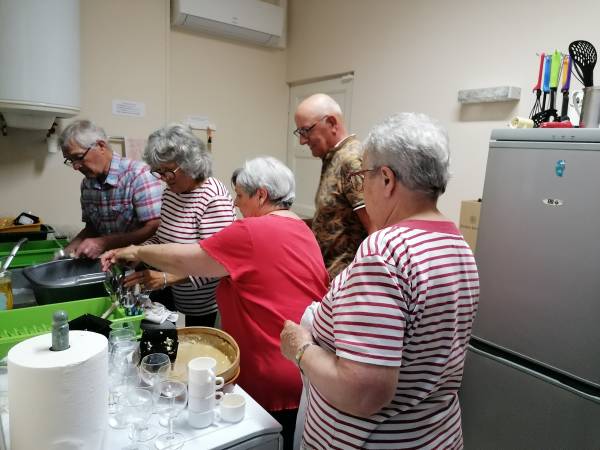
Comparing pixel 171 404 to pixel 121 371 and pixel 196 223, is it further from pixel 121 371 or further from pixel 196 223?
pixel 196 223

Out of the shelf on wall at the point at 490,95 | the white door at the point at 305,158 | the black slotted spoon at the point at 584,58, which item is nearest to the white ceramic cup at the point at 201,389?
the black slotted spoon at the point at 584,58

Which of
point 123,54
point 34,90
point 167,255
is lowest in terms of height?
point 167,255

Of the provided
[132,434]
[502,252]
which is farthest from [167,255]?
[502,252]

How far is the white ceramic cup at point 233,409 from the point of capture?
1021mm

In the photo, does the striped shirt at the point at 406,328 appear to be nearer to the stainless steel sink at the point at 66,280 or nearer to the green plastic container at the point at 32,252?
the stainless steel sink at the point at 66,280

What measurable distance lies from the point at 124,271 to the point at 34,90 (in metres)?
1.43

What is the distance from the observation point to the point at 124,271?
1547 mm

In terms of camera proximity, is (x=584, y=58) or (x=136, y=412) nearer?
(x=136, y=412)

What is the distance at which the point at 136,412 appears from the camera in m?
0.97

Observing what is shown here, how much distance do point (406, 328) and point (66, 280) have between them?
1.18 m

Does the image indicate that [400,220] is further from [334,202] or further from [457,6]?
[457,6]

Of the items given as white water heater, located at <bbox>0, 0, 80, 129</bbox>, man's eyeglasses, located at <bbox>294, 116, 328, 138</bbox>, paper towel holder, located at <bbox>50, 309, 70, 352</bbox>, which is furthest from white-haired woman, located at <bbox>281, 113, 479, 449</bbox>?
white water heater, located at <bbox>0, 0, 80, 129</bbox>

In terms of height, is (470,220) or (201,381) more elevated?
(470,220)

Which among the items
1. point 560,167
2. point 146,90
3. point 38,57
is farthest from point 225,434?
point 146,90
